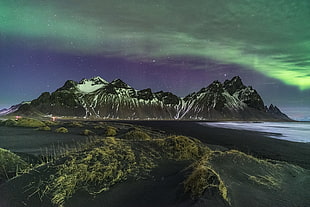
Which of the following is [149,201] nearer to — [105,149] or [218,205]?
[218,205]

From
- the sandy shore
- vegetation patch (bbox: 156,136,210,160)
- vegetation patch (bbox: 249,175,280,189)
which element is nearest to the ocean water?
the sandy shore

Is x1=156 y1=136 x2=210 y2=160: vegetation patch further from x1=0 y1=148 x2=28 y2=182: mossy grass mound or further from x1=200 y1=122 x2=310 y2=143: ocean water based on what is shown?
x1=200 y1=122 x2=310 y2=143: ocean water

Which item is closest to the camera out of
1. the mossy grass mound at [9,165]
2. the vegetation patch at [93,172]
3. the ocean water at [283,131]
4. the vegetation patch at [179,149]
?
the vegetation patch at [93,172]

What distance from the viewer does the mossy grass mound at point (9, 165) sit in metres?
9.44

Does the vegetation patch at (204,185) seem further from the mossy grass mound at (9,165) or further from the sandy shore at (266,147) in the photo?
the sandy shore at (266,147)

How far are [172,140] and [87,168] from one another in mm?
6221

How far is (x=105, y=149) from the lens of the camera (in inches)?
423

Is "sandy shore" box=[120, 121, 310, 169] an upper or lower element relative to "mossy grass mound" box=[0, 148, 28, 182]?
lower

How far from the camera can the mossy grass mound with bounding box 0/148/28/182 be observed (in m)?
9.44

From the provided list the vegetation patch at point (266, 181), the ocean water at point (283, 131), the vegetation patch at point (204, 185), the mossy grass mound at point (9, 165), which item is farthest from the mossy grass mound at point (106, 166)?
the ocean water at point (283, 131)

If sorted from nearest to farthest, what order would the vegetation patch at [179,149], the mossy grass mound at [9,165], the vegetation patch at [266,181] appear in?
the vegetation patch at [266,181], the mossy grass mound at [9,165], the vegetation patch at [179,149]

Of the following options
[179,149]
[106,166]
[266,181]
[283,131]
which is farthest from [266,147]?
[283,131]

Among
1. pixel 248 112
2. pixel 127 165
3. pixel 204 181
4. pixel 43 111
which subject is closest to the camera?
pixel 204 181

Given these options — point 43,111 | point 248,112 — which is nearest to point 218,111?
point 248,112
